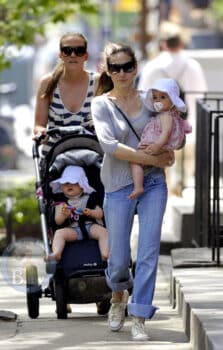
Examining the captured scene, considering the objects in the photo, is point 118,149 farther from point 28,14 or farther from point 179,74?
point 28,14

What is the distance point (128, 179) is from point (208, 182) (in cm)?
303

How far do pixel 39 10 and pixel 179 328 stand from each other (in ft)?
26.2

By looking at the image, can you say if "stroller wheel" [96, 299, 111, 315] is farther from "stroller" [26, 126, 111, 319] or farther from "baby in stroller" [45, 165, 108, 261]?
"baby in stroller" [45, 165, 108, 261]

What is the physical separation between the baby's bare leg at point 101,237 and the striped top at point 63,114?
74cm

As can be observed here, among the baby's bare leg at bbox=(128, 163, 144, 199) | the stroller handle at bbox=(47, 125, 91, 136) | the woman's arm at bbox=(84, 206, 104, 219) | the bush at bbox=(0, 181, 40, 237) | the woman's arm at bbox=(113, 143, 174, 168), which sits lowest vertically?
the bush at bbox=(0, 181, 40, 237)

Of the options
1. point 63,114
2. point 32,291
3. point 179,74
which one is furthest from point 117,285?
point 179,74

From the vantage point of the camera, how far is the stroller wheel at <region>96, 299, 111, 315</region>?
10.3m

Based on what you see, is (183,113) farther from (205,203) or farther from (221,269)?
(205,203)

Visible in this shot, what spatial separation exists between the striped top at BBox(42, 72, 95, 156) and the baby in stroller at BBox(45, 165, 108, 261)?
444 millimetres

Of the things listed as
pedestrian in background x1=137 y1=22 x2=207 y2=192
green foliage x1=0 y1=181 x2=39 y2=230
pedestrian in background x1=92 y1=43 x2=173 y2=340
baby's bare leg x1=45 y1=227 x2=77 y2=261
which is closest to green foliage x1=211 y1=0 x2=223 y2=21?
pedestrian in background x1=137 y1=22 x2=207 y2=192

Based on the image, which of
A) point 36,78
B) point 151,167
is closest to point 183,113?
point 151,167

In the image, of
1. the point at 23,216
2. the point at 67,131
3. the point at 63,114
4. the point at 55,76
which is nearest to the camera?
the point at 67,131

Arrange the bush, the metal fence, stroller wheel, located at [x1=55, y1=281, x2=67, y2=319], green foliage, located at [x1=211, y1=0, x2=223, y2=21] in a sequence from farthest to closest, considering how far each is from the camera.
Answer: green foliage, located at [x1=211, y1=0, x2=223, y2=21] → the bush → the metal fence → stroller wheel, located at [x1=55, y1=281, x2=67, y2=319]

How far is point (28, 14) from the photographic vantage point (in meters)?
17.7
